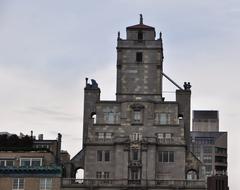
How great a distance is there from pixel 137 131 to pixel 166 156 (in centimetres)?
615

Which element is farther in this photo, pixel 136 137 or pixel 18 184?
pixel 136 137

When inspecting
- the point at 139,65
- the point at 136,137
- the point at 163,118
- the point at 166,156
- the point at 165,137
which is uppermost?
the point at 139,65

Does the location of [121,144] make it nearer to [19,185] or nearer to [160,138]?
[160,138]

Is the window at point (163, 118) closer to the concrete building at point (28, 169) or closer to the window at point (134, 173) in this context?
the window at point (134, 173)

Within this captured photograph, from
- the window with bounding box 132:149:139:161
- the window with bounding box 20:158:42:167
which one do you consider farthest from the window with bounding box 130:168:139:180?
the window with bounding box 20:158:42:167

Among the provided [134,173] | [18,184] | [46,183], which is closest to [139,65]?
[134,173]

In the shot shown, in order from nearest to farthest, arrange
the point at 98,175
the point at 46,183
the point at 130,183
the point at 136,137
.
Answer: the point at 46,183, the point at 130,183, the point at 98,175, the point at 136,137

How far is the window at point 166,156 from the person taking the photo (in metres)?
132

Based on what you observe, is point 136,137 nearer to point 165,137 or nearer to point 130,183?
point 165,137

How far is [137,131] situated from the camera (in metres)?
133

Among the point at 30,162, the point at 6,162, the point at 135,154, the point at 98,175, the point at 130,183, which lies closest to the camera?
the point at 130,183

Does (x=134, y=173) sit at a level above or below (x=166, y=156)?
below

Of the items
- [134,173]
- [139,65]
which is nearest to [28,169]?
[134,173]

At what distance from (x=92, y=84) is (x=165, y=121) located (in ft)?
46.3
